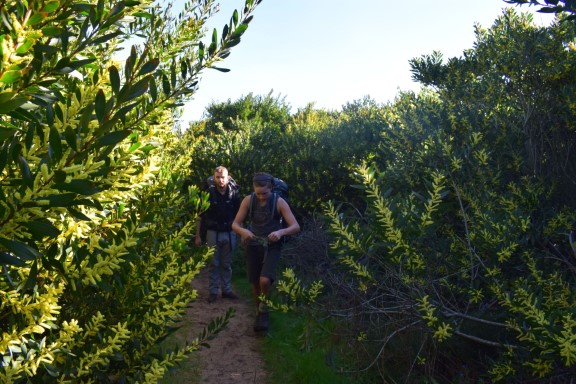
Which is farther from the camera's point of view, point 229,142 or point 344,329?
point 229,142

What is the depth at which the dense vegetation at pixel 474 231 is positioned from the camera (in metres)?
3.36

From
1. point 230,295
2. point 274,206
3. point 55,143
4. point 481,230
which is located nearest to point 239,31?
point 55,143

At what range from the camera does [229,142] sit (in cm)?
1341

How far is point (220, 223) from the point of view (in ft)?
27.1

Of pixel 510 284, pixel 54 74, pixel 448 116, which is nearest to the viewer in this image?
pixel 54 74

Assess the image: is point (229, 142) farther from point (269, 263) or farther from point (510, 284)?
point (510, 284)

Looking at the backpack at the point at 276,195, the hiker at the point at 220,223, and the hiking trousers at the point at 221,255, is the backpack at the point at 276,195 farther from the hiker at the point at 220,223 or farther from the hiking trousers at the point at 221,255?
the hiking trousers at the point at 221,255

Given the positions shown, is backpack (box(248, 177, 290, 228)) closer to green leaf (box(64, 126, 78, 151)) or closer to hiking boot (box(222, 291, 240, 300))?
hiking boot (box(222, 291, 240, 300))

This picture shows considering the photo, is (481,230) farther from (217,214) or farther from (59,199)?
(217,214)

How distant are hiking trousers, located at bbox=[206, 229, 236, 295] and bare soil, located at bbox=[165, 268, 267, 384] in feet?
1.07

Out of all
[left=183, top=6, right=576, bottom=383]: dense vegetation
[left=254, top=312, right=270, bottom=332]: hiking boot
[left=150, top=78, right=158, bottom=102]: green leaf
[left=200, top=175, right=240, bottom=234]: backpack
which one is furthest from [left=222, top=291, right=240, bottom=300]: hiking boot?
[left=150, top=78, right=158, bottom=102]: green leaf

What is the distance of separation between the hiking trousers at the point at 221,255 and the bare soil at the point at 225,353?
33 cm

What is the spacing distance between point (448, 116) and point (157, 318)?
14.5ft

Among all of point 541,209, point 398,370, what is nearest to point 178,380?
point 398,370
